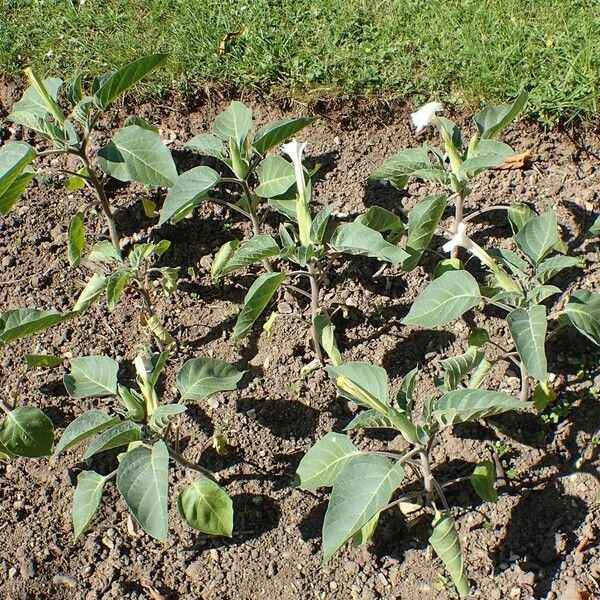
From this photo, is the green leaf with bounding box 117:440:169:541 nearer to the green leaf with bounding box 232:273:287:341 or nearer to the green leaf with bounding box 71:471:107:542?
the green leaf with bounding box 71:471:107:542

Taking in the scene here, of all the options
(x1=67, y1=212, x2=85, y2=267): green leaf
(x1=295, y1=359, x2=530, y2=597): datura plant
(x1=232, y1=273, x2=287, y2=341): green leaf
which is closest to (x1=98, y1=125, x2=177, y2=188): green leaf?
(x1=67, y1=212, x2=85, y2=267): green leaf

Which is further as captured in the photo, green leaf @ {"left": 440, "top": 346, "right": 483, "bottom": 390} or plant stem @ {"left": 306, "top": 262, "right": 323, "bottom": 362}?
plant stem @ {"left": 306, "top": 262, "right": 323, "bottom": 362}

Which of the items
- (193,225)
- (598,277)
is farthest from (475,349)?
(193,225)

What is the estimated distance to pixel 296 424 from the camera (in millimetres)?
3074

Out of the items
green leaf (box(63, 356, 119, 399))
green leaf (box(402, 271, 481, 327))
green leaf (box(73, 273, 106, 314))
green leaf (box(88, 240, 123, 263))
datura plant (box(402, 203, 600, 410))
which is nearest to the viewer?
datura plant (box(402, 203, 600, 410))

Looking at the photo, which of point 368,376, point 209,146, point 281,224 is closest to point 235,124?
point 209,146

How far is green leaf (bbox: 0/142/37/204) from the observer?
2.94 meters

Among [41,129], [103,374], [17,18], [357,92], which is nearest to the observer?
[103,374]

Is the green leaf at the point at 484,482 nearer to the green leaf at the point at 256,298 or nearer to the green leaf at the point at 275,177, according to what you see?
the green leaf at the point at 256,298

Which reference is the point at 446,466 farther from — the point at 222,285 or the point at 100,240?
the point at 100,240

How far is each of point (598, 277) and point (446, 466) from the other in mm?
910

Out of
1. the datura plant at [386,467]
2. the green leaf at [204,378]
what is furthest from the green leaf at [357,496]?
the green leaf at [204,378]

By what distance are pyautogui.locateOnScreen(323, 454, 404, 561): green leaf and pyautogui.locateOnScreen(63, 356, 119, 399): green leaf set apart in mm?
809

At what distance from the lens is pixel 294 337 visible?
129 inches
